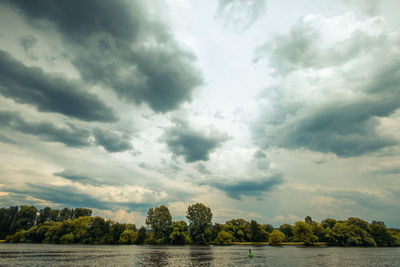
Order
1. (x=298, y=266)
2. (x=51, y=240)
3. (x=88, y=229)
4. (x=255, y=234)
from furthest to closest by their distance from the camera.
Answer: (x=255, y=234), (x=88, y=229), (x=51, y=240), (x=298, y=266)

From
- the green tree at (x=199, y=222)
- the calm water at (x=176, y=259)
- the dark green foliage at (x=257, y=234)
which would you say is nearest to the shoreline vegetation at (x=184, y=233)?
the green tree at (x=199, y=222)

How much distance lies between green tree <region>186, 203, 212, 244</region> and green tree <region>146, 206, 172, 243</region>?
1681 centimetres

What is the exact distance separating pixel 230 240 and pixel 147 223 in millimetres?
67074

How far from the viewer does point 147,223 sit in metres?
162

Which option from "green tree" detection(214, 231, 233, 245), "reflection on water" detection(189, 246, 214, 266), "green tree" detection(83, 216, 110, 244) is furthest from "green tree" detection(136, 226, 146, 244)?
"reflection on water" detection(189, 246, 214, 266)

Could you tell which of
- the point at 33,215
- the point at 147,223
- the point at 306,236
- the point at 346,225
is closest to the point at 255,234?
the point at 306,236

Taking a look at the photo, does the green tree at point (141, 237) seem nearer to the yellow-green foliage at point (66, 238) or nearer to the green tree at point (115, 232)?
the green tree at point (115, 232)

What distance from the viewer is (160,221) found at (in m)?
162

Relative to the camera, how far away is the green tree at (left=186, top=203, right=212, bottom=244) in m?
163

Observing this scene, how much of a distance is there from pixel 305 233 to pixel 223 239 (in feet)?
203

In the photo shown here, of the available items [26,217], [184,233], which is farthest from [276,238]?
[26,217]

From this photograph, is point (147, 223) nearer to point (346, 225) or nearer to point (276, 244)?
point (276, 244)

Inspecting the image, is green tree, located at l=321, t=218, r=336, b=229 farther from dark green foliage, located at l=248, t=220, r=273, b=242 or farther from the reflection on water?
the reflection on water

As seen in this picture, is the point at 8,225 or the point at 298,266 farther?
the point at 8,225
